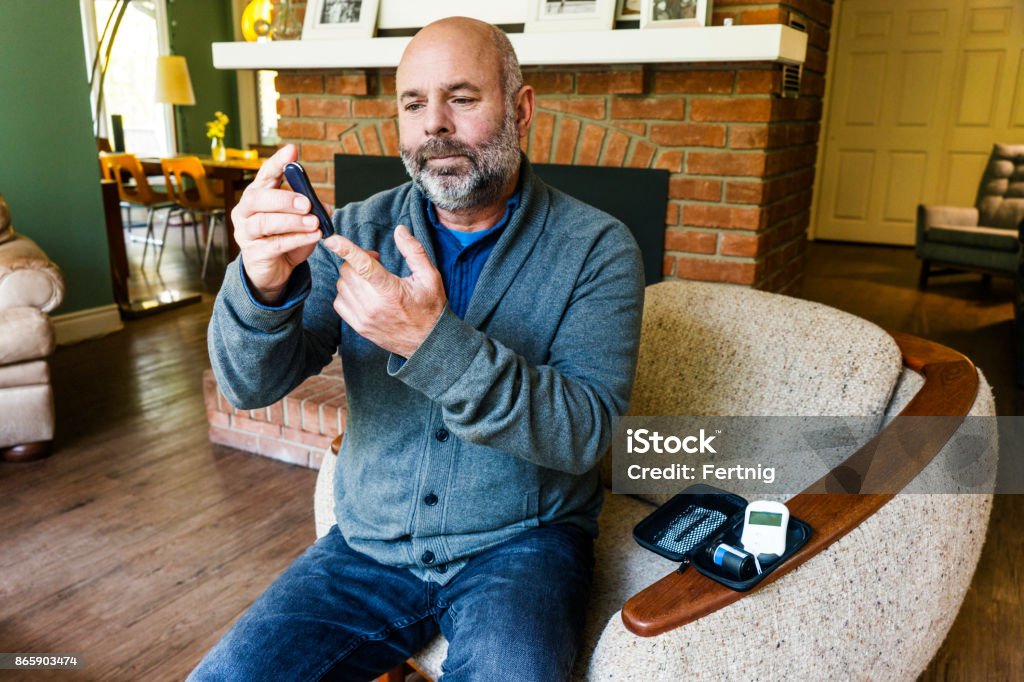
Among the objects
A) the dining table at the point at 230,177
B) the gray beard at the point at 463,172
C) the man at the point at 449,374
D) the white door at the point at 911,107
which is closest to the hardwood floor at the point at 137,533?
the man at the point at 449,374

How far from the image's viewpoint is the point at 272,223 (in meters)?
0.89

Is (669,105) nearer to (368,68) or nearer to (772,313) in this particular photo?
(368,68)

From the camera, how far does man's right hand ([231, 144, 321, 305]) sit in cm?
88

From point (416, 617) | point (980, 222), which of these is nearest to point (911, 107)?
point (980, 222)

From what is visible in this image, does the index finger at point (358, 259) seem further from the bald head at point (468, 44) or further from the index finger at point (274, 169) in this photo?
the bald head at point (468, 44)

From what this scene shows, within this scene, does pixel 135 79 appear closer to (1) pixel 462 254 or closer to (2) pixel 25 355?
(2) pixel 25 355

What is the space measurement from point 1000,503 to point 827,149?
5146 millimetres

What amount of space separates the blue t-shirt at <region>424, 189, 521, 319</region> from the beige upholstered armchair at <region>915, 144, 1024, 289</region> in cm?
477

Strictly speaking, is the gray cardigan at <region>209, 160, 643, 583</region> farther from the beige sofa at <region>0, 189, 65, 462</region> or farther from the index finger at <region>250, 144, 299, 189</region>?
the beige sofa at <region>0, 189, 65, 462</region>

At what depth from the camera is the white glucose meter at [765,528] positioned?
2.92 ft

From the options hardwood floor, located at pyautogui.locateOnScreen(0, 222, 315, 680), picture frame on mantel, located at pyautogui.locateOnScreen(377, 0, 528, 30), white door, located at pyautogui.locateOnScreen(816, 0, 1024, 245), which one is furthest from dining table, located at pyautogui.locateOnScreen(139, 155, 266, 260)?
white door, located at pyautogui.locateOnScreen(816, 0, 1024, 245)

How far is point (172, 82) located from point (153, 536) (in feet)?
17.7

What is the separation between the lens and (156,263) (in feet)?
18.2

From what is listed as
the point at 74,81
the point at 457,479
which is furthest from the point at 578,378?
the point at 74,81
